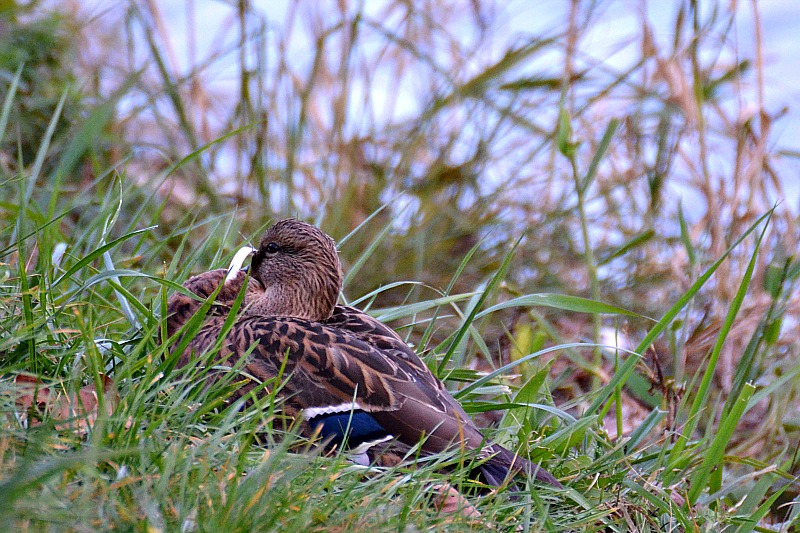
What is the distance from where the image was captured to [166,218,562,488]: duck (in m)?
2.93

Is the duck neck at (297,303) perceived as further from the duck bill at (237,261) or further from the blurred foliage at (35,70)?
the blurred foliage at (35,70)

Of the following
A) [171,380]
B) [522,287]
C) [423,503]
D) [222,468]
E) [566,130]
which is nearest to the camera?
[222,468]

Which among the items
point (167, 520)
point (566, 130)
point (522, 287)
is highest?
point (566, 130)

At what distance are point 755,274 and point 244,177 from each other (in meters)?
2.93

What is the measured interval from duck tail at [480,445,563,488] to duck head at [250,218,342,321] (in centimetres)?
110

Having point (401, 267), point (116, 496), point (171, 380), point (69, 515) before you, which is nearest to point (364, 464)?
point (171, 380)

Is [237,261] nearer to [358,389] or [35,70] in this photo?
[358,389]

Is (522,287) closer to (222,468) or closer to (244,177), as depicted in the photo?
(244,177)

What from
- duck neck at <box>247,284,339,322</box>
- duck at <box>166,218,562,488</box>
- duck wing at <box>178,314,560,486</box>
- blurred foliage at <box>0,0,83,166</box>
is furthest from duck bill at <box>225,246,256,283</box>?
blurred foliage at <box>0,0,83,166</box>

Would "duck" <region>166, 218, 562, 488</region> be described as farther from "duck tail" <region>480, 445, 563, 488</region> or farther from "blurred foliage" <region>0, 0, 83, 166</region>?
"blurred foliage" <region>0, 0, 83, 166</region>

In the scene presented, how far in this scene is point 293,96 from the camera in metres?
6.12

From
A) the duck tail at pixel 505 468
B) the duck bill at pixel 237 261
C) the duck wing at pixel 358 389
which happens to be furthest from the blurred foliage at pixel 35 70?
the duck tail at pixel 505 468

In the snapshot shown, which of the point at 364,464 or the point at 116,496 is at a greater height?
the point at 116,496

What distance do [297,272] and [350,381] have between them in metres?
0.79
